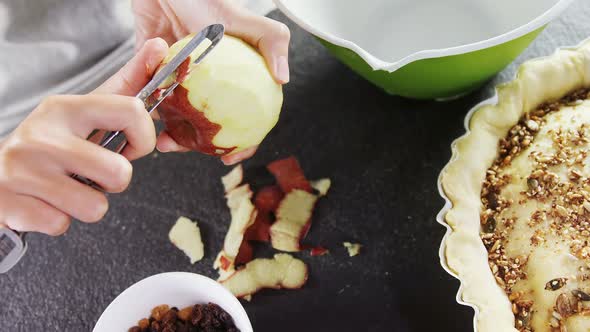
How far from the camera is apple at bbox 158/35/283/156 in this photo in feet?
2.77

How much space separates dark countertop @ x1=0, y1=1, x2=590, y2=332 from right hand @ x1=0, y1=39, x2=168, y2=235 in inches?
13.8

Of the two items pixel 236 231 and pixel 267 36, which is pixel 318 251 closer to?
pixel 236 231

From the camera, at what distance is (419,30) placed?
1171 mm

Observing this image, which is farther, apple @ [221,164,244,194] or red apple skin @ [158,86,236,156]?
apple @ [221,164,244,194]

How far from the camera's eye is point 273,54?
0.91 metres

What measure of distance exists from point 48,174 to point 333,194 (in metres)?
0.53

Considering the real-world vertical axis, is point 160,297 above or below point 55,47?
below

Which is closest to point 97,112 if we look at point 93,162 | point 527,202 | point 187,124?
point 93,162

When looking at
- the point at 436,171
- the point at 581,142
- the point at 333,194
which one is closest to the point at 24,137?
the point at 333,194

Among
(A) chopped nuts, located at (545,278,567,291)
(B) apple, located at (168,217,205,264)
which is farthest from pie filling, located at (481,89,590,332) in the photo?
(B) apple, located at (168,217,205,264)

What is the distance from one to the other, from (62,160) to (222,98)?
0.23 m

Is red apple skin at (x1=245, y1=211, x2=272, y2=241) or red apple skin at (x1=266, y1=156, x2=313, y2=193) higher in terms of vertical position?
red apple skin at (x1=266, y1=156, x2=313, y2=193)

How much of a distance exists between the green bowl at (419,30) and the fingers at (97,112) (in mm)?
345

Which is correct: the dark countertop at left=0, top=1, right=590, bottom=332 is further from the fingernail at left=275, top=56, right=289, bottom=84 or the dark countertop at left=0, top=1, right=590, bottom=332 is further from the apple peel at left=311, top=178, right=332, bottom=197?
the fingernail at left=275, top=56, right=289, bottom=84
